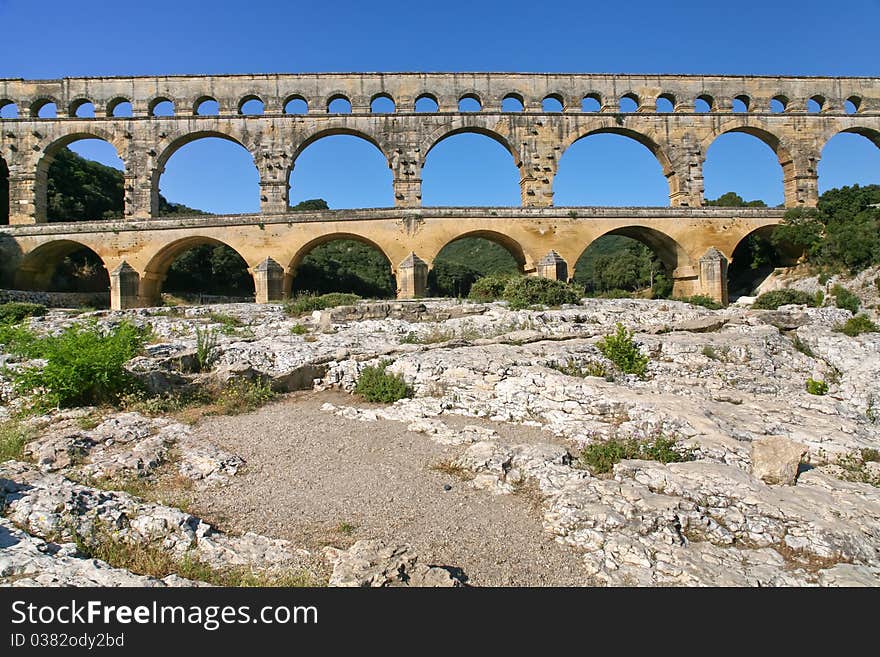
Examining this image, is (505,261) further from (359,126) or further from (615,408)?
(615,408)

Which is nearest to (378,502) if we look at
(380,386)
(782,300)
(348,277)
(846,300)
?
(380,386)

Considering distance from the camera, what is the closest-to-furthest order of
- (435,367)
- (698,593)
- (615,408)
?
(698,593)
(615,408)
(435,367)

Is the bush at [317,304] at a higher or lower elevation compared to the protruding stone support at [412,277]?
lower

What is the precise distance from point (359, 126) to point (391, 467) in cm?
2321

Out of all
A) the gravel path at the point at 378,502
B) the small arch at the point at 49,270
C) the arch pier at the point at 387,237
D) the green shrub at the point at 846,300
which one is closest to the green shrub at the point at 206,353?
the gravel path at the point at 378,502

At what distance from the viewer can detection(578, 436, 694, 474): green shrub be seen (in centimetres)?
618

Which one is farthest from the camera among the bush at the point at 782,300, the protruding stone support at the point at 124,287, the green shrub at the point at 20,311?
the protruding stone support at the point at 124,287

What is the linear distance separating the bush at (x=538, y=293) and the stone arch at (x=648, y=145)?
10933mm

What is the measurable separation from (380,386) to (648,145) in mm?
23959

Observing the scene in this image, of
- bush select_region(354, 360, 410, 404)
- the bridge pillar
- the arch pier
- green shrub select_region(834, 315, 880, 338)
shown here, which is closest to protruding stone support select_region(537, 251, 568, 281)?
the arch pier

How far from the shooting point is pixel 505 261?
202 ft

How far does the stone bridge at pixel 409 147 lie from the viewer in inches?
922

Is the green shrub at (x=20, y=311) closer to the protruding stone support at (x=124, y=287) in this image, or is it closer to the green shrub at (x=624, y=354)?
the protruding stone support at (x=124, y=287)

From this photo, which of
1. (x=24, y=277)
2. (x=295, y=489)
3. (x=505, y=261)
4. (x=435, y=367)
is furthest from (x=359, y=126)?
(x=505, y=261)
